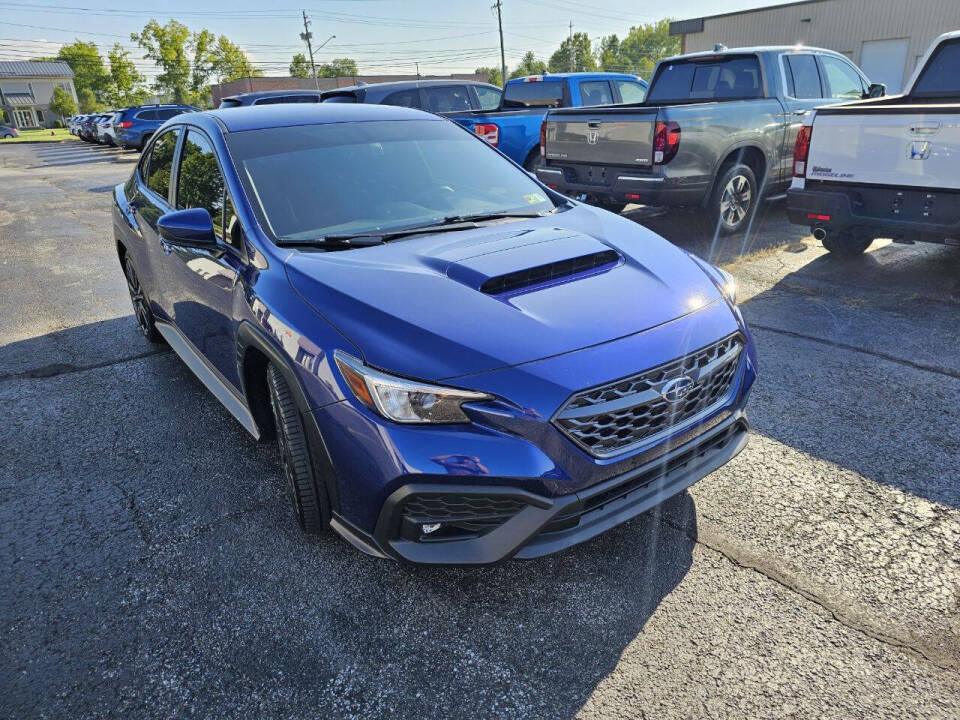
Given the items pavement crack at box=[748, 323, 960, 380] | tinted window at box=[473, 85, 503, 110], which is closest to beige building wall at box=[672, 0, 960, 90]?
tinted window at box=[473, 85, 503, 110]

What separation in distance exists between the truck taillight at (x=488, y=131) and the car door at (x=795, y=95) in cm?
372

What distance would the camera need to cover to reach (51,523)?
3.05m

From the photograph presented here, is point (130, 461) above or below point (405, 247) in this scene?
below

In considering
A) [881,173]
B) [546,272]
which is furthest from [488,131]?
[546,272]

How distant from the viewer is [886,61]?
26938mm

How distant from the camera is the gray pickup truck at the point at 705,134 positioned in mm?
6934

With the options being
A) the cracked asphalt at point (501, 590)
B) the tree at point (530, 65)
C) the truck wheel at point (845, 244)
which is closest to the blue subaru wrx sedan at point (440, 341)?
the cracked asphalt at point (501, 590)

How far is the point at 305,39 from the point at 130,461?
292 ft

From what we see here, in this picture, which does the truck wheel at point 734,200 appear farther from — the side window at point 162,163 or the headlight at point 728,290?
the side window at point 162,163

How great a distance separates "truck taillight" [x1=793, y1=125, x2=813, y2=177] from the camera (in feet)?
19.6

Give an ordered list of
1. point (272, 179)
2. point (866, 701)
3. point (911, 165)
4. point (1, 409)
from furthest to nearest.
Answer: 1. point (911, 165)
2. point (1, 409)
3. point (272, 179)
4. point (866, 701)

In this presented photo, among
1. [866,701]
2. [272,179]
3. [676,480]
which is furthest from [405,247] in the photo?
[866,701]

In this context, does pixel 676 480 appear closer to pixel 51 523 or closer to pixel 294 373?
pixel 294 373

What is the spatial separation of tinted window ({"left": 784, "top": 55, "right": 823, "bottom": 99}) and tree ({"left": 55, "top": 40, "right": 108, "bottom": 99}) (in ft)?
330
